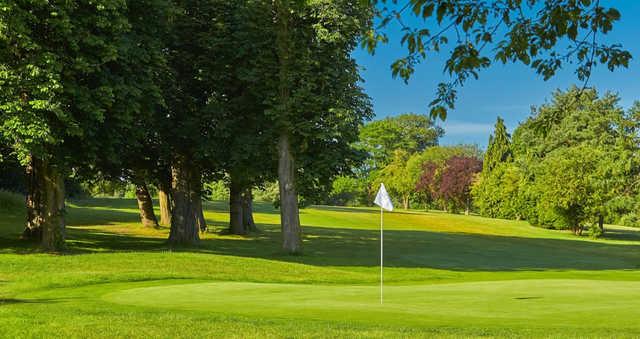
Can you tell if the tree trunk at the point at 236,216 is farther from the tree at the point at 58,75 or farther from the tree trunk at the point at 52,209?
the tree at the point at 58,75

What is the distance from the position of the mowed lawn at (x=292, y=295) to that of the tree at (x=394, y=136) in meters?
64.1

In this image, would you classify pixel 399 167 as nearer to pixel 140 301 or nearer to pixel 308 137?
pixel 308 137

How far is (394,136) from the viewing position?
4503 inches

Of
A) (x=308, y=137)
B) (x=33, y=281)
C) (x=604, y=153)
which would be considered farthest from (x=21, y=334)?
(x=604, y=153)

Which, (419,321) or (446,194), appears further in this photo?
(446,194)

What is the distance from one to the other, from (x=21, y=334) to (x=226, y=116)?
77.8 feet

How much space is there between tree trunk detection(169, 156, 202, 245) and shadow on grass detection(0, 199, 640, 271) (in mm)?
918

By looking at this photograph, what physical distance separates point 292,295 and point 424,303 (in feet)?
11.0

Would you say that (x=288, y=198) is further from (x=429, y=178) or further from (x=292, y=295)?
(x=429, y=178)

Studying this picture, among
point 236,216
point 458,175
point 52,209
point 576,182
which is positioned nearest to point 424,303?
point 52,209

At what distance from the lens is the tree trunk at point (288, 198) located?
109 feet

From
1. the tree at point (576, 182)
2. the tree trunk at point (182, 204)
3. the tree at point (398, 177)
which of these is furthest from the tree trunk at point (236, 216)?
the tree at point (398, 177)

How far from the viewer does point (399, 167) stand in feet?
349

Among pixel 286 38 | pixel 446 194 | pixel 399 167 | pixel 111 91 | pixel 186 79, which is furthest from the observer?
pixel 399 167
